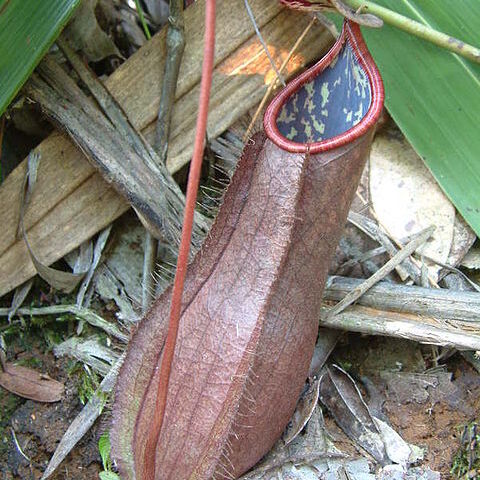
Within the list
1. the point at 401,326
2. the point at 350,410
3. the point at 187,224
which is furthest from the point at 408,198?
the point at 187,224

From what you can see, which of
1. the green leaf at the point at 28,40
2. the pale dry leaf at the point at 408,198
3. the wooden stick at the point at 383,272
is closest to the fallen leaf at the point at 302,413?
the wooden stick at the point at 383,272

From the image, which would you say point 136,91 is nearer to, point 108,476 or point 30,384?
point 30,384

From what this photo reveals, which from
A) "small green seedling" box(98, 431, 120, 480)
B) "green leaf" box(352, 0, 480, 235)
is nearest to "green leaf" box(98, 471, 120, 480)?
"small green seedling" box(98, 431, 120, 480)

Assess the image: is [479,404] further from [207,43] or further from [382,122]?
[207,43]

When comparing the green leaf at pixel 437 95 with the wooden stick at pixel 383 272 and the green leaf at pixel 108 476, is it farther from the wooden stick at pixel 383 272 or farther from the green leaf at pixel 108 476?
the green leaf at pixel 108 476

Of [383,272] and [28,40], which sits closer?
[28,40]

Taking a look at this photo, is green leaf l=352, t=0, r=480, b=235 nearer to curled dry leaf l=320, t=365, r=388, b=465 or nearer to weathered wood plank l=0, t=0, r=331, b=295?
weathered wood plank l=0, t=0, r=331, b=295
